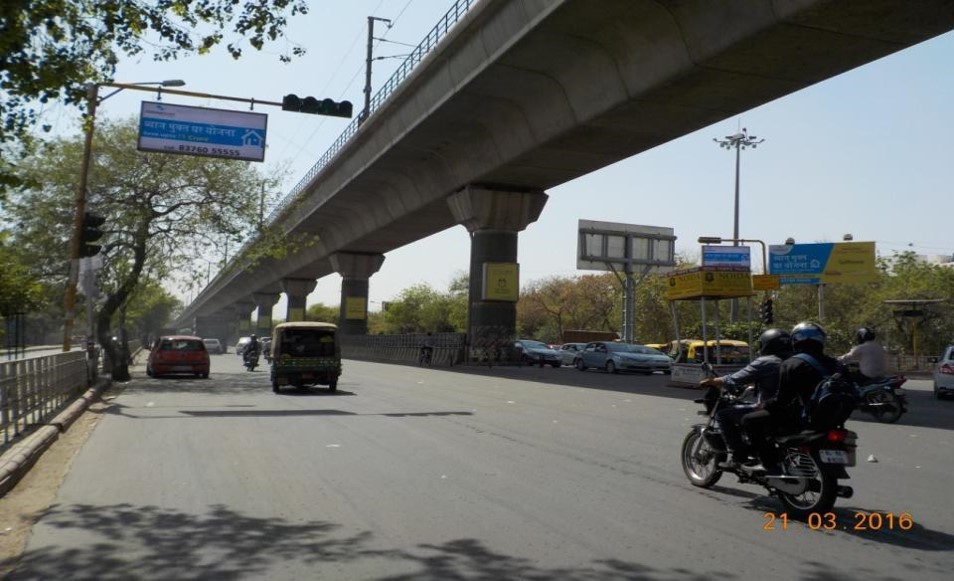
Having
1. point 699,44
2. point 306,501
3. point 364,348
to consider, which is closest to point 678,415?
point 699,44

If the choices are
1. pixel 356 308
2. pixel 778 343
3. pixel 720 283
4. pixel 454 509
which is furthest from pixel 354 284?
pixel 778 343

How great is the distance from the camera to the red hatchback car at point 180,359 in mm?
28547

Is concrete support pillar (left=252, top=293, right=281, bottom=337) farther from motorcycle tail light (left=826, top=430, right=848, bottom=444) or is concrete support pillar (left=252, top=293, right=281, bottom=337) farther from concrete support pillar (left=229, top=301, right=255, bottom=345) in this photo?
motorcycle tail light (left=826, top=430, right=848, bottom=444)

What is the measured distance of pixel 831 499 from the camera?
241 inches

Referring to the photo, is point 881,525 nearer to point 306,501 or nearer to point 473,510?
point 473,510

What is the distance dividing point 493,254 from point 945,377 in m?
18.7

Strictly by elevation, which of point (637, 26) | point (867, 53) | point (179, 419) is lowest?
point (179, 419)

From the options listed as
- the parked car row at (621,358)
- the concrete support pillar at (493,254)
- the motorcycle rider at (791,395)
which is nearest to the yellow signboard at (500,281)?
the concrete support pillar at (493,254)

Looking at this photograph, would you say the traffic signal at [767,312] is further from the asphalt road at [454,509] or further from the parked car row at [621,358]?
the asphalt road at [454,509]

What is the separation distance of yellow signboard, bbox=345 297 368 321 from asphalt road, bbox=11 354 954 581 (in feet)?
150

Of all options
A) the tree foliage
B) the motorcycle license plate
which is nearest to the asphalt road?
the motorcycle license plate

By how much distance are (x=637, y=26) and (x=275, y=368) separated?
41.4 ft

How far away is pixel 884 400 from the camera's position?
14.9 metres

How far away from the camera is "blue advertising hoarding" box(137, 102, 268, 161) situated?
20.9 meters
